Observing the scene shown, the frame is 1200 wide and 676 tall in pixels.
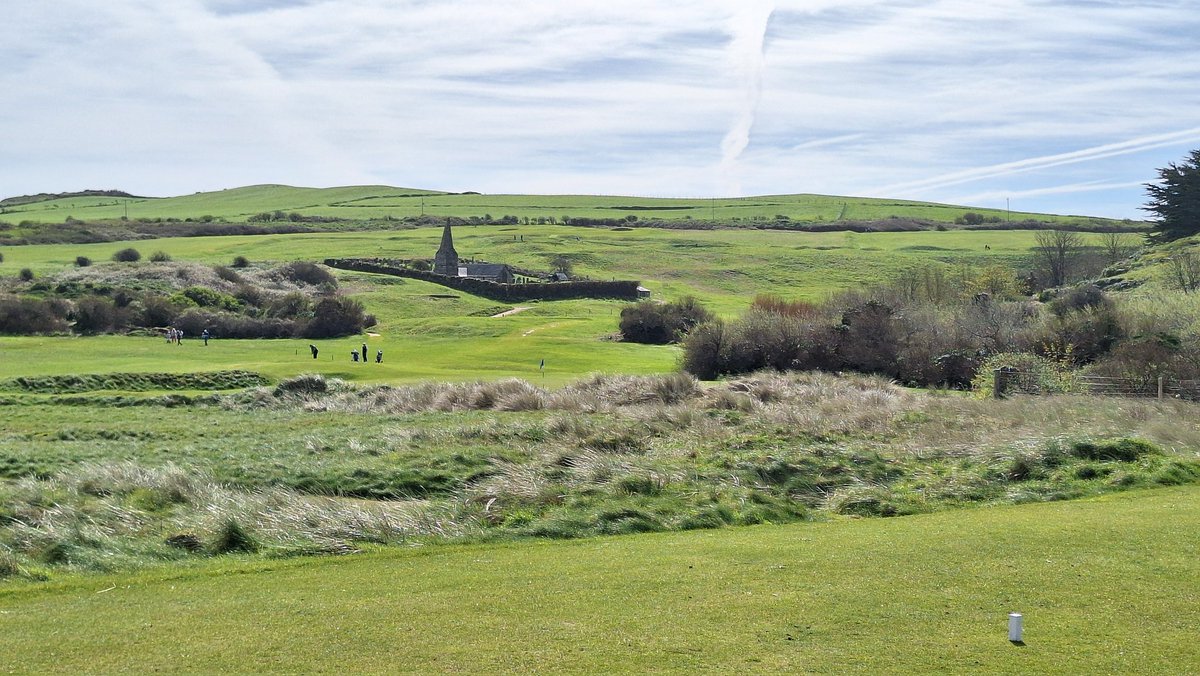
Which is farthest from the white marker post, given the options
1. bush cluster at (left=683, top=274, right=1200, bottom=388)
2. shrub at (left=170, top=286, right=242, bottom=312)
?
shrub at (left=170, top=286, right=242, bottom=312)

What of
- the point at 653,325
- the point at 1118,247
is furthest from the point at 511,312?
the point at 1118,247

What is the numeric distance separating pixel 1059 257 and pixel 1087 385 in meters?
72.0

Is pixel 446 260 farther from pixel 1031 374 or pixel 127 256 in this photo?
pixel 1031 374

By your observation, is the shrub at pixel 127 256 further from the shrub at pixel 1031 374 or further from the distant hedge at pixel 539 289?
the shrub at pixel 1031 374

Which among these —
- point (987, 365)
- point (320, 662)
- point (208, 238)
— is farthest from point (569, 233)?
point (320, 662)

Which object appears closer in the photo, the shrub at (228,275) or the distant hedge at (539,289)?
the shrub at (228,275)

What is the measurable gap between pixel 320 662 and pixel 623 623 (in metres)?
2.69

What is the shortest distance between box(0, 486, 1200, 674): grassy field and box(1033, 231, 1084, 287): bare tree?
85.6 m

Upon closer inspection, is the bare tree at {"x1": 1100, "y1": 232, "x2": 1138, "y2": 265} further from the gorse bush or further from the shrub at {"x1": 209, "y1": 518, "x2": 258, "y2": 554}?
the shrub at {"x1": 209, "y1": 518, "x2": 258, "y2": 554}

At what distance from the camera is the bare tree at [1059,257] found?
95.2 m

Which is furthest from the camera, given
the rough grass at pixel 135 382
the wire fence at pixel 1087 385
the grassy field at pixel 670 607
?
the rough grass at pixel 135 382

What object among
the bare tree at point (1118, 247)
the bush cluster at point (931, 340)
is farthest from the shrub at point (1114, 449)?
the bare tree at point (1118, 247)

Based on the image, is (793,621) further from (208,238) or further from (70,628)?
(208,238)

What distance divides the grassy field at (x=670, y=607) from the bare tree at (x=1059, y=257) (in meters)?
85.6
